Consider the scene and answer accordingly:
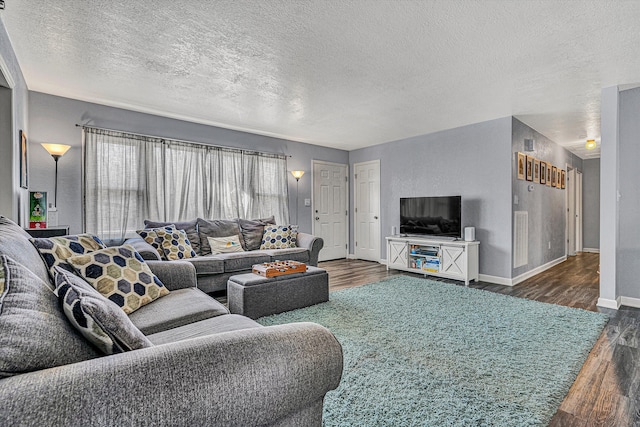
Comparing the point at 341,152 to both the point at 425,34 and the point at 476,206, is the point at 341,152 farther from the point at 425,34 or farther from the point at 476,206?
the point at 425,34

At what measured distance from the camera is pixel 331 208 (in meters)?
6.59

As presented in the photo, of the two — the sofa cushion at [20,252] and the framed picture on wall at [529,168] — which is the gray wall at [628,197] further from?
the sofa cushion at [20,252]

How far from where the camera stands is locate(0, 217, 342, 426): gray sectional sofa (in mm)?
641

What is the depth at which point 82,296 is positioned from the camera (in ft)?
3.14

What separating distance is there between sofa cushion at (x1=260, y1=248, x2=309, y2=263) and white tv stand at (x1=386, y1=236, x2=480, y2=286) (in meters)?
1.65

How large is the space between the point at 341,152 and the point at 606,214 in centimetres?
449

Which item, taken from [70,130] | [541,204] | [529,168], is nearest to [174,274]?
[70,130]

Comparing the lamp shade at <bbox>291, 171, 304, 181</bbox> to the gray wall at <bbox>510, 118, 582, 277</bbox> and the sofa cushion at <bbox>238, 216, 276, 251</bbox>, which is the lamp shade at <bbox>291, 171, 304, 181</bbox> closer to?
the sofa cushion at <bbox>238, 216, 276, 251</bbox>

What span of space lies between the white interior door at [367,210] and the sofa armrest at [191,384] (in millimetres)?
5505

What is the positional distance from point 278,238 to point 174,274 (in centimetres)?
234

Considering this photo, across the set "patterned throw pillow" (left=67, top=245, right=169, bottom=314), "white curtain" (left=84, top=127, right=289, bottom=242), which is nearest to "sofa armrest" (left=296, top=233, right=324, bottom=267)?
"white curtain" (left=84, top=127, right=289, bottom=242)

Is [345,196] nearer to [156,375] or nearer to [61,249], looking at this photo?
[61,249]

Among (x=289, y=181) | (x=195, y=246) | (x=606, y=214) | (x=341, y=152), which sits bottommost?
(x=195, y=246)

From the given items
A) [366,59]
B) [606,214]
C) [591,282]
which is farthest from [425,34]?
[591,282]
